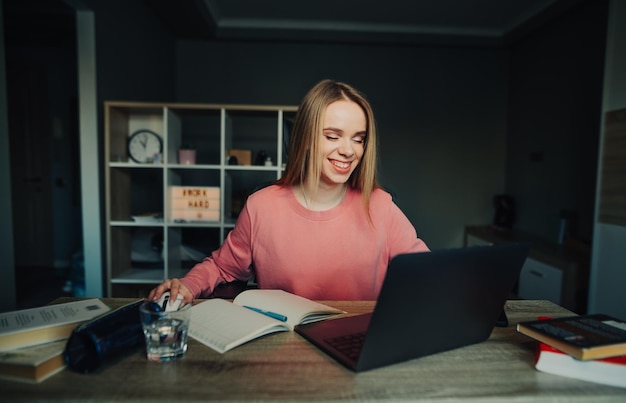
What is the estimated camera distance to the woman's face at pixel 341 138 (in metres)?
1.32

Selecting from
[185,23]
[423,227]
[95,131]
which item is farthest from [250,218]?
[423,227]

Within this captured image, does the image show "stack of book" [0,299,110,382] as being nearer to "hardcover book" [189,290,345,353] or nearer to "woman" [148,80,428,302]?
"hardcover book" [189,290,345,353]

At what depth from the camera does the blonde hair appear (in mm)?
1327

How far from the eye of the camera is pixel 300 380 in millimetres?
695

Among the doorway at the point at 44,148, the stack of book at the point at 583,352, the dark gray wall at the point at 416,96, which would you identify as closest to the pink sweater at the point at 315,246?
the stack of book at the point at 583,352

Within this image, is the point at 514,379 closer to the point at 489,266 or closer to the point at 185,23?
the point at 489,266

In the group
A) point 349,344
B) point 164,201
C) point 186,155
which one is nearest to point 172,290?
point 349,344

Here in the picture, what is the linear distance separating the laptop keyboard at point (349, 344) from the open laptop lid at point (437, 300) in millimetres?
56

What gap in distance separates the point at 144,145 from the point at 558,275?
3025 mm

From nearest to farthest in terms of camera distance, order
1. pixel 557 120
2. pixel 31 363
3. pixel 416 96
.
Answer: pixel 31 363, pixel 557 120, pixel 416 96

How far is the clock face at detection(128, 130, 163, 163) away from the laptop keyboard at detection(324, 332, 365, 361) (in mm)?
2278

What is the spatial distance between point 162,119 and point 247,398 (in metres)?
2.53

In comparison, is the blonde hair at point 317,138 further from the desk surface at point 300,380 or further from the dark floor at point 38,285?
the dark floor at point 38,285

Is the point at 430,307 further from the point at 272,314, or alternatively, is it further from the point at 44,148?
the point at 44,148
